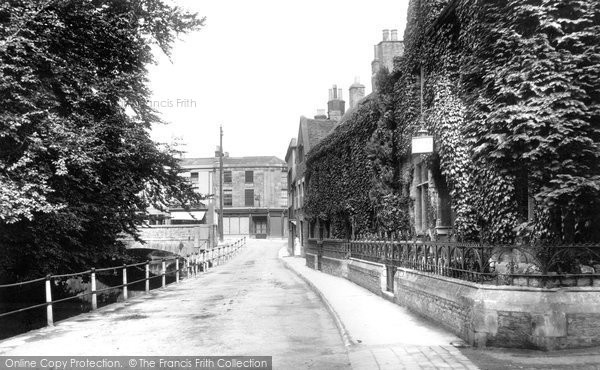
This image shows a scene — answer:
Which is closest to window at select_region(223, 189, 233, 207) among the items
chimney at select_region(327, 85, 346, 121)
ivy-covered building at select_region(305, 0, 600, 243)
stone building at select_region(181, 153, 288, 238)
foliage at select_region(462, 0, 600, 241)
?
stone building at select_region(181, 153, 288, 238)

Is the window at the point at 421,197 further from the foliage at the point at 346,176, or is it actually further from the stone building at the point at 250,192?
the stone building at the point at 250,192

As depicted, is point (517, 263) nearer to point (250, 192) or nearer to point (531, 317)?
point (531, 317)

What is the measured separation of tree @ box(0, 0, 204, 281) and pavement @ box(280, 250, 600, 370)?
7.80 metres

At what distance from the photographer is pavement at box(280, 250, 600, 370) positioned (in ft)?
20.5

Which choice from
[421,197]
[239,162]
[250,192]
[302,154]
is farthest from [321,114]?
[239,162]

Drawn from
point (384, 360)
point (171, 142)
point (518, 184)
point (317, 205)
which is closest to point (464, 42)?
point (518, 184)

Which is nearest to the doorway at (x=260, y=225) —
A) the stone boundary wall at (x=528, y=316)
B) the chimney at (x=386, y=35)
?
the chimney at (x=386, y=35)

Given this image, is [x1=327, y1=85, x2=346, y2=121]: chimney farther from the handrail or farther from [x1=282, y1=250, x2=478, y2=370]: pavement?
[x1=282, y1=250, x2=478, y2=370]: pavement

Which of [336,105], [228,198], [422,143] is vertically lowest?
[422,143]

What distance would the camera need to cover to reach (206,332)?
9352 mm

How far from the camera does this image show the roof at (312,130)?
40.3 meters

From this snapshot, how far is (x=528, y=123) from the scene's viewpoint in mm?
7359

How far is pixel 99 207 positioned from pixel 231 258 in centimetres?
2574

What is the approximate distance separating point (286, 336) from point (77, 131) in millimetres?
8434
